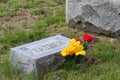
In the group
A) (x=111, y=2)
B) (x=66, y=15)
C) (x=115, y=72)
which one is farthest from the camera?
(x=66, y=15)

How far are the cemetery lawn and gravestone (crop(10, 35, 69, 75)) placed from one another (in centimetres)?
7

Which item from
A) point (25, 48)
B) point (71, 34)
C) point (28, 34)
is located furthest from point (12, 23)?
point (25, 48)

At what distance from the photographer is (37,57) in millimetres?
4168

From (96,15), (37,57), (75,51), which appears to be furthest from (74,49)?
(96,15)

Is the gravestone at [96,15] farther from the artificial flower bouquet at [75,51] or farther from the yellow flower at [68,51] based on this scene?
the yellow flower at [68,51]

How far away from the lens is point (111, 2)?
503cm

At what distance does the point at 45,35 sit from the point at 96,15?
70 cm

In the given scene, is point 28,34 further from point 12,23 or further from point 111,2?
point 111,2

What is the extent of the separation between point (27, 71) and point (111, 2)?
148 centimetres

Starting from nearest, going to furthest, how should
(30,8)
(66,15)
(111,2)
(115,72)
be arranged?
1. (115,72)
2. (111,2)
3. (66,15)
4. (30,8)

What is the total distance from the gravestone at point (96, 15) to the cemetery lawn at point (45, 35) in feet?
0.35

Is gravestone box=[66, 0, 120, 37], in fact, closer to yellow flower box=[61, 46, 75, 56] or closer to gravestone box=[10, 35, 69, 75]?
gravestone box=[10, 35, 69, 75]

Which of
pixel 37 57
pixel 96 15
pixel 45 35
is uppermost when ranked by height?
pixel 96 15

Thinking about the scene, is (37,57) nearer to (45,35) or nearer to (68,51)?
(68,51)
